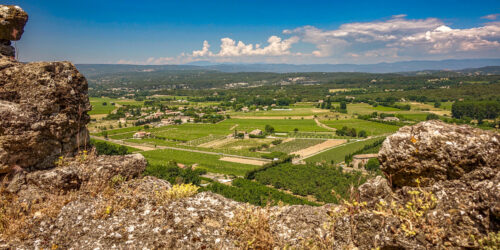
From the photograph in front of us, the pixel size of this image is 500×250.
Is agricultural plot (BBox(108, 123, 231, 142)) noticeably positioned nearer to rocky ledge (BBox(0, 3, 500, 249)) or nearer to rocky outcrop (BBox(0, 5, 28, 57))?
rocky outcrop (BBox(0, 5, 28, 57))

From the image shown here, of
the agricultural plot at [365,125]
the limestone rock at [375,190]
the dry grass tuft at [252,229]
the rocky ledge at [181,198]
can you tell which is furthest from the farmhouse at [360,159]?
the dry grass tuft at [252,229]

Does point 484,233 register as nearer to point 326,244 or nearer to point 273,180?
point 326,244

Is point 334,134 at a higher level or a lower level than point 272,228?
lower

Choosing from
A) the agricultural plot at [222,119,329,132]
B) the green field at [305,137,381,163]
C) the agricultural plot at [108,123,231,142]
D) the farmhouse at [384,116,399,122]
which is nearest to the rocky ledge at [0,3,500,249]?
the green field at [305,137,381,163]

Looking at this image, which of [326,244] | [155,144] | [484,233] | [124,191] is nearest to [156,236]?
[124,191]

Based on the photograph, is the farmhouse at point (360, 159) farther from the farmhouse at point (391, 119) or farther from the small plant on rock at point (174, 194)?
the small plant on rock at point (174, 194)

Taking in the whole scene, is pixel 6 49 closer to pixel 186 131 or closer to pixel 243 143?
pixel 243 143

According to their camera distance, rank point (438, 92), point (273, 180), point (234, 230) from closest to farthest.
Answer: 1. point (234, 230)
2. point (273, 180)
3. point (438, 92)
